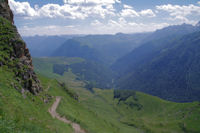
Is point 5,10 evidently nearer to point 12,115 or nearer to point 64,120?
point 64,120

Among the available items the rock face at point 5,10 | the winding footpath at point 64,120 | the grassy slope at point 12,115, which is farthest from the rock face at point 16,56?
the winding footpath at point 64,120

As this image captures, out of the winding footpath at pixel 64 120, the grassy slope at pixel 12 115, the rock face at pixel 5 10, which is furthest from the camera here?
the rock face at pixel 5 10

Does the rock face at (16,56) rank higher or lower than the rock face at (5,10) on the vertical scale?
lower

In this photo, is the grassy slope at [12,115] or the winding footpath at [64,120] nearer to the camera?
the grassy slope at [12,115]

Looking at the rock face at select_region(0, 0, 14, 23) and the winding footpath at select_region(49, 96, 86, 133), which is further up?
the rock face at select_region(0, 0, 14, 23)

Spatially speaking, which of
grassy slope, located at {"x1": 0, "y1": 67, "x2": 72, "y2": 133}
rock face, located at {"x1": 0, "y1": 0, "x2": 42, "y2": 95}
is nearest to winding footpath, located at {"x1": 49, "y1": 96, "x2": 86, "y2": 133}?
rock face, located at {"x1": 0, "y1": 0, "x2": 42, "y2": 95}

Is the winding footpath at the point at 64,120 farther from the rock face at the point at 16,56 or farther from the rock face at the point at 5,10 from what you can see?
the rock face at the point at 5,10

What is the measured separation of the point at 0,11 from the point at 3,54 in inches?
1095

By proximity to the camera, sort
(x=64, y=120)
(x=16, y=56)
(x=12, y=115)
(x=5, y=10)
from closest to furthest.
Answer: (x=12, y=115)
(x=16, y=56)
(x=64, y=120)
(x=5, y=10)

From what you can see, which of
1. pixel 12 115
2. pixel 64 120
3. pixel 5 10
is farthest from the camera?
pixel 5 10

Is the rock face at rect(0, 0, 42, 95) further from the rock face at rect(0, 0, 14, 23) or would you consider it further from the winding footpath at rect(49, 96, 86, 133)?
the winding footpath at rect(49, 96, 86, 133)

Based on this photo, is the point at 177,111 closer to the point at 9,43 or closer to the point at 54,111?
the point at 54,111

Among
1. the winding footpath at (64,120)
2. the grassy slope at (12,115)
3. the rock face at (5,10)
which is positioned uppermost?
the rock face at (5,10)

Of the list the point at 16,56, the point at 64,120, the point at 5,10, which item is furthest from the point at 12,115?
the point at 5,10
